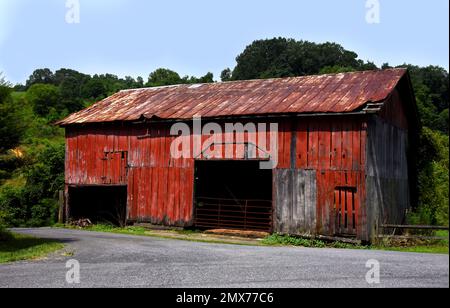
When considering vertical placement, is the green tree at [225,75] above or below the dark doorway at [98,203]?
above

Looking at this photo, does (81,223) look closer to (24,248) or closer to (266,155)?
(24,248)

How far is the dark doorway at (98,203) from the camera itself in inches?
1070

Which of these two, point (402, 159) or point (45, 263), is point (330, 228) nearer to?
point (402, 159)

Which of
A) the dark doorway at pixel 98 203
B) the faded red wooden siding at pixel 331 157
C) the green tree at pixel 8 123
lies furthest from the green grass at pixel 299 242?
the dark doorway at pixel 98 203

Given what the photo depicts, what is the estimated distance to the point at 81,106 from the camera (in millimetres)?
77062

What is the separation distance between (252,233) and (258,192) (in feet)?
18.8

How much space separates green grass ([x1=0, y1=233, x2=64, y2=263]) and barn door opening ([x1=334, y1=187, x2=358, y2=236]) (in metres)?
9.78

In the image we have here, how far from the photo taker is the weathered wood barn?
1919 cm

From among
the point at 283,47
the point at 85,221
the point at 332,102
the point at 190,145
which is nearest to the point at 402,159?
the point at 332,102

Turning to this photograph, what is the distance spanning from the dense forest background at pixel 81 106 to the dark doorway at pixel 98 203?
109 inches

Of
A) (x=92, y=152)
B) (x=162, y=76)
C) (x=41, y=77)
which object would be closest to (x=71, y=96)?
(x=162, y=76)

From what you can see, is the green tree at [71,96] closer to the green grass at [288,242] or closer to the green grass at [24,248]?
the green grass at [288,242]

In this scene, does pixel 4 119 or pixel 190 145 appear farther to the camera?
pixel 190 145

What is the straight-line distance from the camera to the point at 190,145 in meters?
22.5
